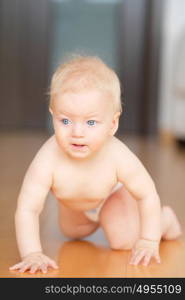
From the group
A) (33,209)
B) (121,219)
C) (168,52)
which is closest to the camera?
(33,209)

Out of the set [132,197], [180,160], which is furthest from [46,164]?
[180,160]

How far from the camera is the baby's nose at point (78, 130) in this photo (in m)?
1.18

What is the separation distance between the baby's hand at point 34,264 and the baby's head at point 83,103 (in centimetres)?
23

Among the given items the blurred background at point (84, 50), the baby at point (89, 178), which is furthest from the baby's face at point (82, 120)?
the blurred background at point (84, 50)

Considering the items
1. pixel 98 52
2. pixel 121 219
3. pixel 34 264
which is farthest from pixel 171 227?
pixel 98 52

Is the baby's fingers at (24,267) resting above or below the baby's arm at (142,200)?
below

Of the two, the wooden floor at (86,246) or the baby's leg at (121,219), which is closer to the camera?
the wooden floor at (86,246)

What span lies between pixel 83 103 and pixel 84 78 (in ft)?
0.17

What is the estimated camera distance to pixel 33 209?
1288mm

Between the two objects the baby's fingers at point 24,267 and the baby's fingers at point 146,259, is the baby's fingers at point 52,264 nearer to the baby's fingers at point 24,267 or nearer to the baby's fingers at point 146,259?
the baby's fingers at point 24,267

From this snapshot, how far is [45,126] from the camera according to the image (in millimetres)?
4734

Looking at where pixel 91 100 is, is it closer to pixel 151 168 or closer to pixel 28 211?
pixel 28 211

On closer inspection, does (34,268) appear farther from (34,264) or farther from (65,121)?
(65,121)

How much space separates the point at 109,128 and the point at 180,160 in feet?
6.83
